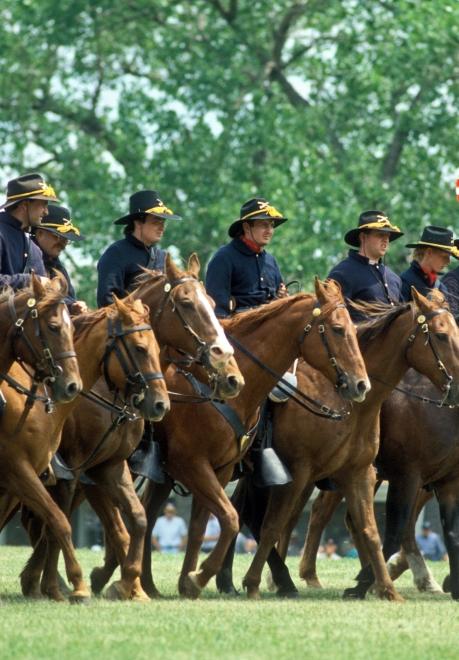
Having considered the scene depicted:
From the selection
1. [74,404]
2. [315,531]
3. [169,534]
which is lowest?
[169,534]

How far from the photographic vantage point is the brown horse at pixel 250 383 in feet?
46.6

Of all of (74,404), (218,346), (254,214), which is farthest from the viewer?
(254,214)

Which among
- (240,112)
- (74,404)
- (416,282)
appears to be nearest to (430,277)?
(416,282)

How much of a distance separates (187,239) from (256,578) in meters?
20.8

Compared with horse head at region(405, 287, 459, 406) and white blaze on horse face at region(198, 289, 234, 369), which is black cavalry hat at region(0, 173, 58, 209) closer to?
white blaze on horse face at region(198, 289, 234, 369)

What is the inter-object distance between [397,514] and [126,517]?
9.43 feet

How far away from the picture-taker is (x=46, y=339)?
1264cm

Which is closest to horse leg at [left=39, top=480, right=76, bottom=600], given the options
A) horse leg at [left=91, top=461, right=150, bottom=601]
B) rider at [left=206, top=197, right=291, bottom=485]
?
horse leg at [left=91, top=461, right=150, bottom=601]

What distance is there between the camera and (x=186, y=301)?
1378 cm

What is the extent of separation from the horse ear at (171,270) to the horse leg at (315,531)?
159 inches

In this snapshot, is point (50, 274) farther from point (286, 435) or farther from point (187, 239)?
point (187, 239)

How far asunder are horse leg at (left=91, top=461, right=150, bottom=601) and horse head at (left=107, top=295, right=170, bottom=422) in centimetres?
85

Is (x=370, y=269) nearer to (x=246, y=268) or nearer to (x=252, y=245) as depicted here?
(x=252, y=245)

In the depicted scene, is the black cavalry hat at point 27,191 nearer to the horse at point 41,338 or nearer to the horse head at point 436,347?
the horse at point 41,338
